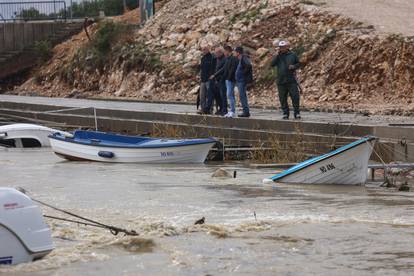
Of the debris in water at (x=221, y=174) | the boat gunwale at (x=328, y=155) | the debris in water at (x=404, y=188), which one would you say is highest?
the boat gunwale at (x=328, y=155)

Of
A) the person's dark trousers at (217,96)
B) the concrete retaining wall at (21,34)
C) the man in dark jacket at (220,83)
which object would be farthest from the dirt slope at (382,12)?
the concrete retaining wall at (21,34)

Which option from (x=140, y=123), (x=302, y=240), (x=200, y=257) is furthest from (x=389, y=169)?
(x=140, y=123)

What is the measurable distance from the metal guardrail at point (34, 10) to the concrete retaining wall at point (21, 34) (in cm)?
253

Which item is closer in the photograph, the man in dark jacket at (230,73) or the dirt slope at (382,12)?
the man in dark jacket at (230,73)

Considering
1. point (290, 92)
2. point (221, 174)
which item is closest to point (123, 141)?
point (290, 92)

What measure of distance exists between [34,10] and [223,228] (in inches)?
1666

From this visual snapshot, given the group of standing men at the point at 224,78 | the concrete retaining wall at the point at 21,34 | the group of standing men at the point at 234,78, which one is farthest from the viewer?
the concrete retaining wall at the point at 21,34

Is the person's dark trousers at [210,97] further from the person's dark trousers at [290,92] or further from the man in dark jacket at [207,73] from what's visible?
the person's dark trousers at [290,92]

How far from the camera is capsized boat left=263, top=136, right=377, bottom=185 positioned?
61.9 ft

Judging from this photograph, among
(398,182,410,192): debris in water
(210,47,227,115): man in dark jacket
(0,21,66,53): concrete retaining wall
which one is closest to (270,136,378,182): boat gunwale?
(398,182,410,192): debris in water

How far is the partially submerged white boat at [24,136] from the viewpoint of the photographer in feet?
95.8

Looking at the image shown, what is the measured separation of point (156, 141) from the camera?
949 inches

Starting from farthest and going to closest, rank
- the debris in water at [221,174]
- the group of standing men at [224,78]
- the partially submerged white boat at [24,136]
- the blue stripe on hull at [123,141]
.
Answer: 1. the partially submerged white boat at [24,136]
2. the group of standing men at [224,78]
3. the blue stripe on hull at [123,141]
4. the debris in water at [221,174]

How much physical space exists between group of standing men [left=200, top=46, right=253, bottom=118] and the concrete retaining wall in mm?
24791
